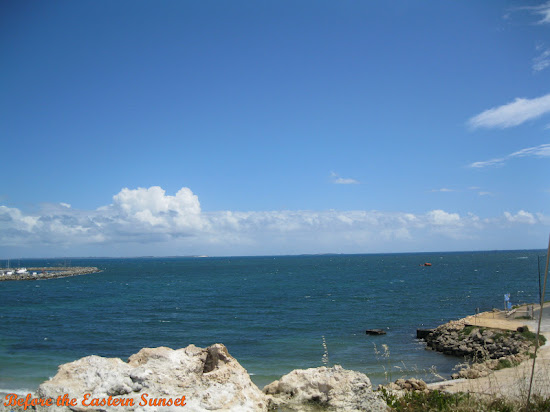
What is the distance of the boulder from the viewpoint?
8.66m

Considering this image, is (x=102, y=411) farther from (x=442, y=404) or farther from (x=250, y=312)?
(x=250, y=312)

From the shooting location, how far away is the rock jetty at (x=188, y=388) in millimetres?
8602

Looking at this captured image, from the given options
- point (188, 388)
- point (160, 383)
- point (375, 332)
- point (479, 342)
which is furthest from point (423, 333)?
point (160, 383)

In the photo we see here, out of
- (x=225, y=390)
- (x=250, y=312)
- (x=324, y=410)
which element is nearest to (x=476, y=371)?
(x=324, y=410)

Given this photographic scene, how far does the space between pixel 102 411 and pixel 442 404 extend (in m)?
7.17

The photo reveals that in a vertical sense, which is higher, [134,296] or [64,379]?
[64,379]

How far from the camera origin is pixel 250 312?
4691cm

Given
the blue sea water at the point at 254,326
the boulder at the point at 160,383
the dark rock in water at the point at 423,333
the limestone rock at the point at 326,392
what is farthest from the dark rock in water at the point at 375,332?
the boulder at the point at 160,383

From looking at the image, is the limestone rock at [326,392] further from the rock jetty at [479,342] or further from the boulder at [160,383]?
the rock jetty at [479,342]

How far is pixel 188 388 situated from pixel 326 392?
328 centimetres

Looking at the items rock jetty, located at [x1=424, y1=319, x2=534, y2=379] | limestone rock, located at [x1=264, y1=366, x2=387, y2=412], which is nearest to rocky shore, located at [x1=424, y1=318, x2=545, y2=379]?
rock jetty, located at [x1=424, y1=319, x2=534, y2=379]

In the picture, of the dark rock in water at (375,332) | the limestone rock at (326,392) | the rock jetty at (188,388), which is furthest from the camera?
the dark rock in water at (375,332)

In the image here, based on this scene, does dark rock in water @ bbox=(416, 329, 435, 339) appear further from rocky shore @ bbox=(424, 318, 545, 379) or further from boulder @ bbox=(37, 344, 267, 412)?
boulder @ bbox=(37, 344, 267, 412)

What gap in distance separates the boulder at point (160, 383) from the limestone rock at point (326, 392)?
809mm
